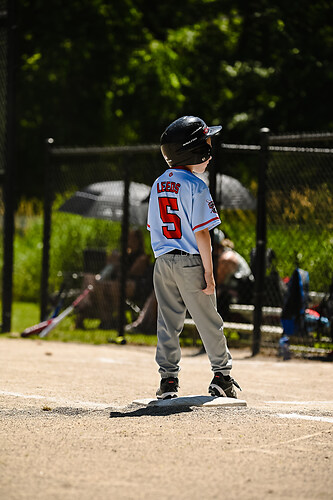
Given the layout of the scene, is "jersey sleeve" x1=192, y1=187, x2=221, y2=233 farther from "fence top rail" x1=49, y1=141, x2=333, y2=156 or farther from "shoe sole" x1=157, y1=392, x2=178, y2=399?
"fence top rail" x1=49, y1=141, x2=333, y2=156

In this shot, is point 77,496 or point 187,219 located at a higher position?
point 187,219

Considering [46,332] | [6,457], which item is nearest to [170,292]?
[6,457]

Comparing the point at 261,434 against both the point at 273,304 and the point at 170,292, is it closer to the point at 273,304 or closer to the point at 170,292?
the point at 170,292

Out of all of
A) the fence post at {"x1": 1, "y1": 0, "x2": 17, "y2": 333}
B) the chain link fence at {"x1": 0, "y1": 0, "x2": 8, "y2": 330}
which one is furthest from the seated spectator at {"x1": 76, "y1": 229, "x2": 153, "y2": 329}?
the chain link fence at {"x1": 0, "y1": 0, "x2": 8, "y2": 330}

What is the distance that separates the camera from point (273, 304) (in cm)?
980

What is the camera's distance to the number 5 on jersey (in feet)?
19.4

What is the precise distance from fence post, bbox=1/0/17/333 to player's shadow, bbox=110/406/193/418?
621 centimetres

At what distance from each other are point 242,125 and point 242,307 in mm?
13208

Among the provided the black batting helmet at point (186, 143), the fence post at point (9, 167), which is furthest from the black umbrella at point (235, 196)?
the black batting helmet at point (186, 143)

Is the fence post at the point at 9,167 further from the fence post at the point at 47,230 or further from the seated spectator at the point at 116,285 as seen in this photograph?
the seated spectator at the point at 116,285

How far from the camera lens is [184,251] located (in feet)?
19.6

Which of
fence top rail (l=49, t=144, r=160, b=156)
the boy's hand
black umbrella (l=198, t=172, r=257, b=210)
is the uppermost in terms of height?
fence top rail (l=49, t=144, r=160, b=156)

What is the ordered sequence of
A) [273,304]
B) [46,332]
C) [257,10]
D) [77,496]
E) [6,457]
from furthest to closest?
[257,10], [46,332], [273,304], [6,457], [77,496]

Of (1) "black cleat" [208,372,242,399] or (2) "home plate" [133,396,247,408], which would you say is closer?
(2) "home plate" [133,396,247,408]
